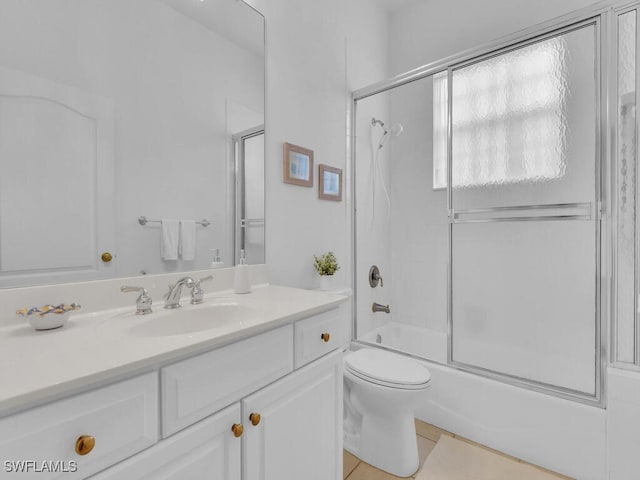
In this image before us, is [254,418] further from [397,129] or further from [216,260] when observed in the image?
[397,129]

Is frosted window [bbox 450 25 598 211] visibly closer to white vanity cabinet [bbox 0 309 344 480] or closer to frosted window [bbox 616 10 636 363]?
frosted window [bbox 616 10 636 363]

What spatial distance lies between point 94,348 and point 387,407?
1.24 meters

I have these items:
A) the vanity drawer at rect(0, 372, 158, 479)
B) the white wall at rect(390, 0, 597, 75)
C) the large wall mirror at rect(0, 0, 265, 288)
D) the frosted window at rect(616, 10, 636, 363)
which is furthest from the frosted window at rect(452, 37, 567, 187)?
the vanity drawer at rect(0, 372, 158, 479)

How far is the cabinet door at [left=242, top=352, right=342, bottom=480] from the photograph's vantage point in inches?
33.0

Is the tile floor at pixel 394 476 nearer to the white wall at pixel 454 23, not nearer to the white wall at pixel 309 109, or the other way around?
the white wall at pixel 309 109

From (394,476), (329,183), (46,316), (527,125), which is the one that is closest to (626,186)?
(527,125)

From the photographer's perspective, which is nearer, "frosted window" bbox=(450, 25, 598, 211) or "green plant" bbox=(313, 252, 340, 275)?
"frosted window" bbox=(450, 25, 598, 211)

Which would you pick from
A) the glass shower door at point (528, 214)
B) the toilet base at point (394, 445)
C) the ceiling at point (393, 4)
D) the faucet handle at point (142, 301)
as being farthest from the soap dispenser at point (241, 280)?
the ceiling at point (393, 4)

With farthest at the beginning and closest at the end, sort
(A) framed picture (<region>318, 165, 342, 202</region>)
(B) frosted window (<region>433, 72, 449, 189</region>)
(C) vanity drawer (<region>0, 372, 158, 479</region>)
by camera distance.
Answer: (B) frosted window (<region>433, 72, 449, 189</region>) → (A) framed picture (<region>318, 165, 342, 202</region>) → (C) vanity drawer (<region>0, 372, 158, 479</region>)

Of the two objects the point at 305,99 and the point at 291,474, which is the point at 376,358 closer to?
the point at 291,474

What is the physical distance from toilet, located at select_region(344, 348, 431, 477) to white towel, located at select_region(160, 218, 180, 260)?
1.00 metres

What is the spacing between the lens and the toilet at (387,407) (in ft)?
4.59

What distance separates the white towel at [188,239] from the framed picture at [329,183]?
34.4 inches

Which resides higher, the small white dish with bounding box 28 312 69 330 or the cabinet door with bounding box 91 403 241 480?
the small white dish with bounding box 28 312 69 330
